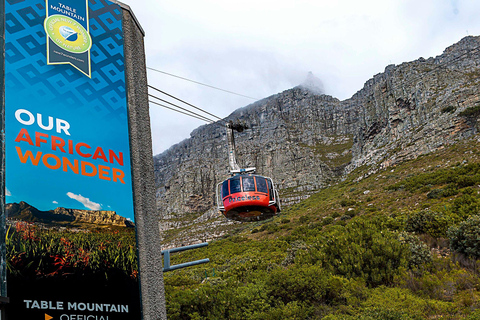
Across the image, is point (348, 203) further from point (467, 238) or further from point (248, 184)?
point (248, 184)

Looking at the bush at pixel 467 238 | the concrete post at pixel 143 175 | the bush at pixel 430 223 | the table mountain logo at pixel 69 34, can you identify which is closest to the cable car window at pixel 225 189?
the concrete post at pixel 143 175

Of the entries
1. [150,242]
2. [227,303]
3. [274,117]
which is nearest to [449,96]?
[227,303]

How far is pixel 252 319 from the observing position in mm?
13539

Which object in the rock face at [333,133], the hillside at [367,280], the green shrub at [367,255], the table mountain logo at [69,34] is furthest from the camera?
the rock face at [333,133]

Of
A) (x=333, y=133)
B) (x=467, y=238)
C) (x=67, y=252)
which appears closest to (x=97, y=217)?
(x=67, y=252)

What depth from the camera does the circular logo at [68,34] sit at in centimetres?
702

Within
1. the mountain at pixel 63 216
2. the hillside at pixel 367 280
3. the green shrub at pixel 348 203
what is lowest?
the hillside at pixel 367 280

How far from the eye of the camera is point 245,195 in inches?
596

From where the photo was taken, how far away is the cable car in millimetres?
15148

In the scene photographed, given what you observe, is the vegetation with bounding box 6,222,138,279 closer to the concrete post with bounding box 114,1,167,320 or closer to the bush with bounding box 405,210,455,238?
the concrete post with bounding box 114,1,167,320

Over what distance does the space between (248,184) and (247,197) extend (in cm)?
55

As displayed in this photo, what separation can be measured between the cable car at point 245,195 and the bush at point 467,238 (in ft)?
28.5

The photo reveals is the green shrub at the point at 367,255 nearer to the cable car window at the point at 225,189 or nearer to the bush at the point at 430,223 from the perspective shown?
the bush at the point at 430,223

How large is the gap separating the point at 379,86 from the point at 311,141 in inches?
1816
